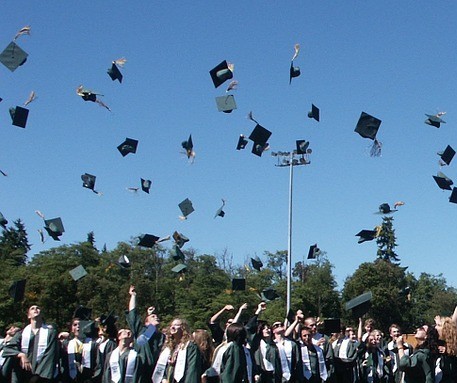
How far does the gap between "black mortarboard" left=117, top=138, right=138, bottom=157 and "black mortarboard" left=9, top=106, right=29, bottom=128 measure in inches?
84.8

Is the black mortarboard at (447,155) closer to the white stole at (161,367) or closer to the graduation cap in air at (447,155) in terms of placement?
the graduation cap in air at (447,155)

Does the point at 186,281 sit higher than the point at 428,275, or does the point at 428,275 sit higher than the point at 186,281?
the point at 428,275

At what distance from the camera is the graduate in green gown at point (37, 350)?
8844 mm

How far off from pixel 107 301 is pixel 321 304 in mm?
18068

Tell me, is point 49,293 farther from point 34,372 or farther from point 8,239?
point 8,239

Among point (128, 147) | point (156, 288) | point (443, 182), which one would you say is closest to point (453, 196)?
point (443, 182)

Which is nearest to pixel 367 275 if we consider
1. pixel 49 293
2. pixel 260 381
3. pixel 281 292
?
pixel 281 292

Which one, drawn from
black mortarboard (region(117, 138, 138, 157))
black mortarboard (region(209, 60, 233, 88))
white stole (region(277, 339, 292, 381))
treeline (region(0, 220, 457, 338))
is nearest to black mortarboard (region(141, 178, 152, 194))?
black mortarboard (region(117, 138, 138, 157))

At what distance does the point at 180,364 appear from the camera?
23.7ft

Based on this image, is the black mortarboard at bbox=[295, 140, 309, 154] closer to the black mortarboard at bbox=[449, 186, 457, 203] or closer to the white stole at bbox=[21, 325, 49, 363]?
the black mortarboard at bbox=[449, 186, 457, 203]

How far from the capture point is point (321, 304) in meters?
52.1

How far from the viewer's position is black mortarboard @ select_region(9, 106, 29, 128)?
12875 mm

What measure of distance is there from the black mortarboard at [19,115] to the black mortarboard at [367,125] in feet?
19.5

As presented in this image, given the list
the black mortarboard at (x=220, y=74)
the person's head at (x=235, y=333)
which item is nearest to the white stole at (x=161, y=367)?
the person's head at (x=235, y=333)
